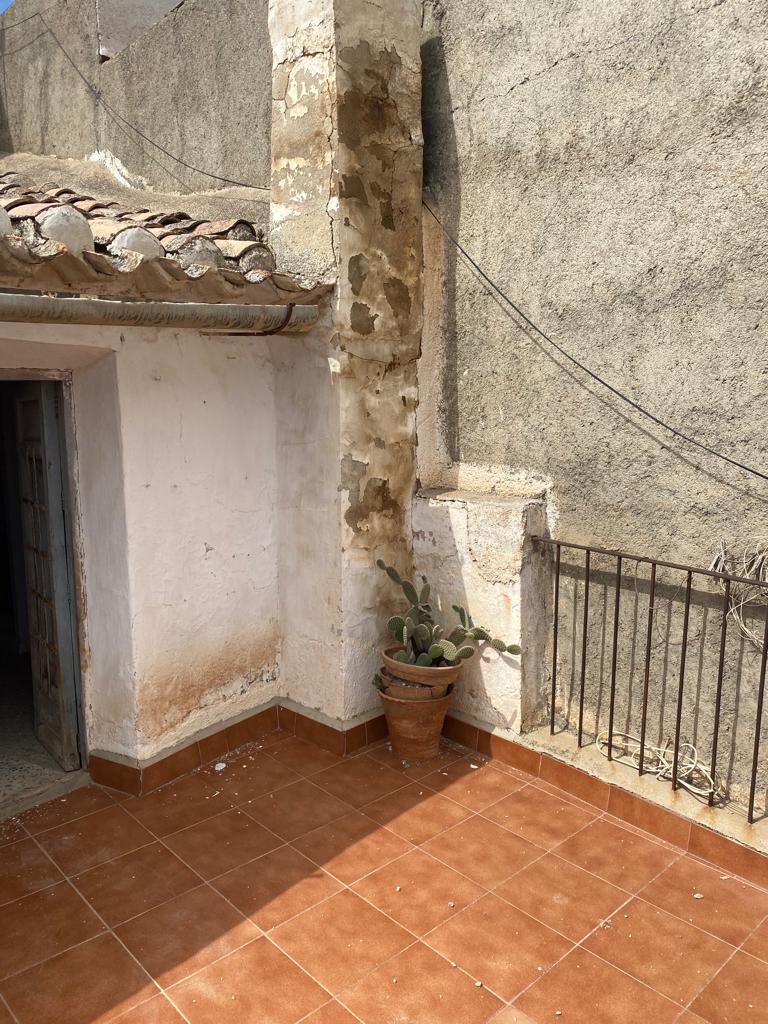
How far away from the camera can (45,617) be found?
4.49 m

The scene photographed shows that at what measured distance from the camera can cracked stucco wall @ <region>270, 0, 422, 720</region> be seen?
13.4 feet

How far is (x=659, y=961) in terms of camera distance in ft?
9.69

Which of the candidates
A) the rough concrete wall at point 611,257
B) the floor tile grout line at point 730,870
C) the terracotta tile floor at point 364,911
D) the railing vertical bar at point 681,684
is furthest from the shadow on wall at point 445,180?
the floor tile grout line at point 730,870

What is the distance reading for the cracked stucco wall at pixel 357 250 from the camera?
13.4 feet

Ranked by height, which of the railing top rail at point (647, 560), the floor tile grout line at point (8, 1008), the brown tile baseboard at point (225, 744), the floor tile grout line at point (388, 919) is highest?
the railing top rail at point (647, 560)

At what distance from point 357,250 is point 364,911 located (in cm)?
311

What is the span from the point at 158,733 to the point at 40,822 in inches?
26.5

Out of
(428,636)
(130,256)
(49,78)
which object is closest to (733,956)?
(428,636)

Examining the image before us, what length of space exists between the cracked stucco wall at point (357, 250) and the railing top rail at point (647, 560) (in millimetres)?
925

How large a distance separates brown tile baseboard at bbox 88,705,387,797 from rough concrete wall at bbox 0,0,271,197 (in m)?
3.09

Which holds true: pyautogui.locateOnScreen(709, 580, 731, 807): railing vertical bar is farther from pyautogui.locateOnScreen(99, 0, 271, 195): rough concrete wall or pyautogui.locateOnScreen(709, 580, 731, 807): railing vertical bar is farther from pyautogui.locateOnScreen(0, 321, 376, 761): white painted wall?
pyautogui.locateOnScreen(99, 0, 271, 195): rough concrete wall

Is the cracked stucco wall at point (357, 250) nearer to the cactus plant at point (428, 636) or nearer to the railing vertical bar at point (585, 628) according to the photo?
the cactus plant at point (428, 636)

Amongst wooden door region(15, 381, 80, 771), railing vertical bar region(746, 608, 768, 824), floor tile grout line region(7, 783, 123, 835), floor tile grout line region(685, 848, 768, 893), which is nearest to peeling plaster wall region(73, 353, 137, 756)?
wooden door region(15, 381, 80, 771)

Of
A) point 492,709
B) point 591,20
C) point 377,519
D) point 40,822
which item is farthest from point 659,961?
point 591,20
